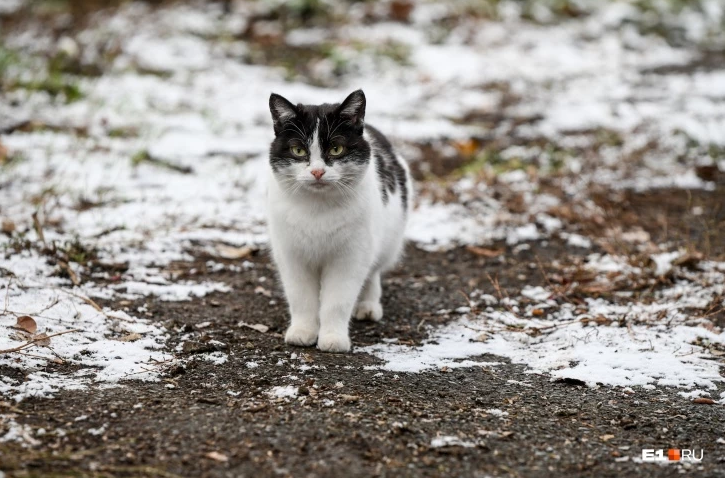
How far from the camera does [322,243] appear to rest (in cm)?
333

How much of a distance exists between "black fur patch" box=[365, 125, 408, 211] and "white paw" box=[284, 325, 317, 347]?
29.3 inches

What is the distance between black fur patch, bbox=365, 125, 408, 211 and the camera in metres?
3.80

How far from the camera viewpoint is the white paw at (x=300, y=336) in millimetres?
3404

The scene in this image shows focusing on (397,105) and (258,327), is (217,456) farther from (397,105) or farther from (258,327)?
(397,105)

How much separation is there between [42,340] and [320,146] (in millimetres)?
1376

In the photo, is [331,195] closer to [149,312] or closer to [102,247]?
[149,312]

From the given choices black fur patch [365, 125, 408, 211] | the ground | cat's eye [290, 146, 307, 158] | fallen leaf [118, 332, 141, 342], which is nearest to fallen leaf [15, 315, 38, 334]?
→ the ground

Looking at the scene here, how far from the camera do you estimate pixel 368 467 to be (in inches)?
91.0

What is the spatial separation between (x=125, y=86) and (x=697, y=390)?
6.39 m

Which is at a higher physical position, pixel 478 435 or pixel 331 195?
pixel 331 195

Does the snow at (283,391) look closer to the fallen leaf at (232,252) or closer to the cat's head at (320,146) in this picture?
the cat's head at (320,146)

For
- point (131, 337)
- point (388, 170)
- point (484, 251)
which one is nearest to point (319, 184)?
point (388, 170)

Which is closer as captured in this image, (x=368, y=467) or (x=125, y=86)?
(x=368, y=467)

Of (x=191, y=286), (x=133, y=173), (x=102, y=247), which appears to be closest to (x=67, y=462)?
(x=191, y=286)
